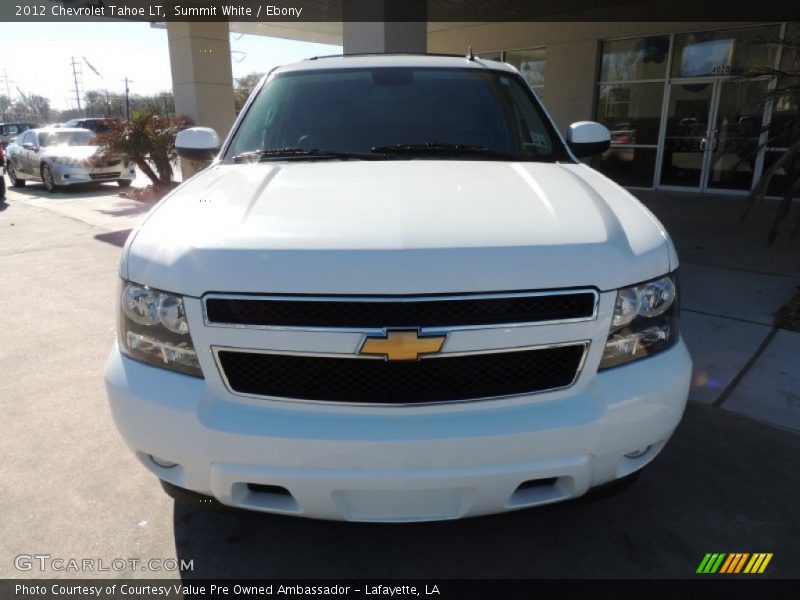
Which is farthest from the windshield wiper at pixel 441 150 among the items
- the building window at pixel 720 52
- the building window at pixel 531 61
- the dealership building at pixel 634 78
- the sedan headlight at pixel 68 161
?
the sedan headlight at pixel 68 161

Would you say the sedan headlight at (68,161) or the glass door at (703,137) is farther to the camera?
the sedan headlight at (68,161)

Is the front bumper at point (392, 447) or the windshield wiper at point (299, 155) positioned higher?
the windshield wiper at point (299, 155)

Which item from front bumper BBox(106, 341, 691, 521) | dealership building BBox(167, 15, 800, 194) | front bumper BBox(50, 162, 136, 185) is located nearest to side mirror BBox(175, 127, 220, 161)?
front bumper BBox(106, 341, 691, 521)

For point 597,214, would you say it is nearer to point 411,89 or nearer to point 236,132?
point 411,89

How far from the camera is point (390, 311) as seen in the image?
5.73 feet

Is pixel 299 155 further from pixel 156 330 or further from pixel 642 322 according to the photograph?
pixel 642 322

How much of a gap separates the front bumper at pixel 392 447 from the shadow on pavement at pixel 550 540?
162mm

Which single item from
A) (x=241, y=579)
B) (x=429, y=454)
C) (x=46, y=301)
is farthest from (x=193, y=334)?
(x=46, y=301)

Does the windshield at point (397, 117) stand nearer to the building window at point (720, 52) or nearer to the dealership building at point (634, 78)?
the dealership building at point (634, 78)

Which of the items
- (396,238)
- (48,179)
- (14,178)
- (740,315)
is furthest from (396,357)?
(14,178)

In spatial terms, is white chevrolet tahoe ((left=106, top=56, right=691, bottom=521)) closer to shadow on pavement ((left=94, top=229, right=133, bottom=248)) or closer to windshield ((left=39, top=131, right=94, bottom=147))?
shadow on pavement ((left=94, top=229, right=133, bottom=248))

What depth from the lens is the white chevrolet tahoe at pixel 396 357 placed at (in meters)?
1.75

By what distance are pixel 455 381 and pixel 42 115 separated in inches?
3842

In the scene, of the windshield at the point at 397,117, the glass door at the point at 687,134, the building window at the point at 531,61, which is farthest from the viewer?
the building window at the point at 531,61
